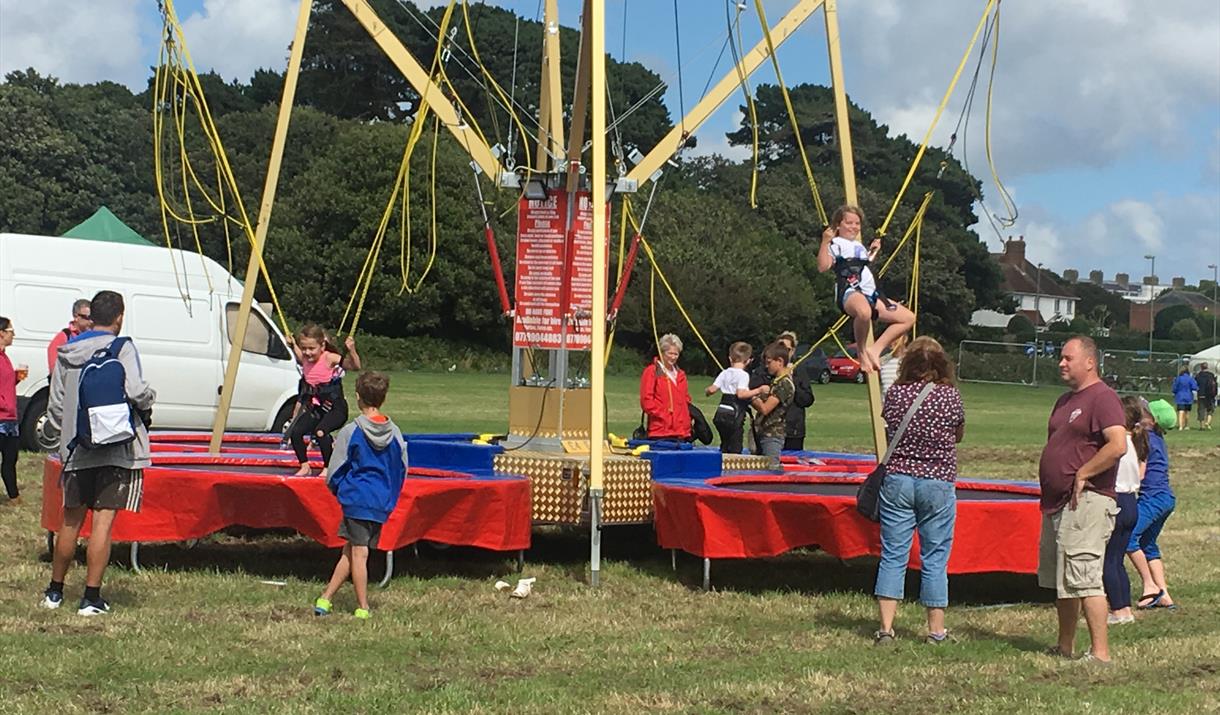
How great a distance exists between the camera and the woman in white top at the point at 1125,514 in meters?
8.02

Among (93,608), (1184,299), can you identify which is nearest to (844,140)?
(93,608)

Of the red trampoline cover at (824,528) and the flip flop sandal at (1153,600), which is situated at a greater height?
the red trampoline cover at (824,528)

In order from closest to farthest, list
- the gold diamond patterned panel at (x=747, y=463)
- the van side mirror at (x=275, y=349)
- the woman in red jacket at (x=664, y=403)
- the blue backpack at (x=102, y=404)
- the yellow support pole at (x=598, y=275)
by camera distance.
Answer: the blue backpack at (x=102, y=404)
the yellow support pole at (x=598, y=275)
the gold diamond patterned panel at (x=747, y=463)
the woman in red jacket at (x=664, y=403)
the van side mirror at (x=275, y=349)

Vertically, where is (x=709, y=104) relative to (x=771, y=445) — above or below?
above

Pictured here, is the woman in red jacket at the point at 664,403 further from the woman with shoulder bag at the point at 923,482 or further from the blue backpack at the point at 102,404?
the blue backpack at the point at 102,404

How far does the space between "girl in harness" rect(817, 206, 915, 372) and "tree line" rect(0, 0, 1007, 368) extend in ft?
83.0

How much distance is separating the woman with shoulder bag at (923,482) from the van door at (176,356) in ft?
40.1

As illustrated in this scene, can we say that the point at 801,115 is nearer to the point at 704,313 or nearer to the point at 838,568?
the point at 704,313

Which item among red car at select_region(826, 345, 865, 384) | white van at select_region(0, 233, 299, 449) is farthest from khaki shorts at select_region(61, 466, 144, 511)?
red car at select_region(826, 345, 865, 384)

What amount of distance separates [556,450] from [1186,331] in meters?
99.7

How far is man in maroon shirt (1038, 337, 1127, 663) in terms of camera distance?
709 centimetres

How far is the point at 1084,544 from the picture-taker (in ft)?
23.5

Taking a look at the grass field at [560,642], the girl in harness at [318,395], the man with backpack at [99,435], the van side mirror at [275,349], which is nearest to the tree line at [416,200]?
the van side mirror at [275,349]

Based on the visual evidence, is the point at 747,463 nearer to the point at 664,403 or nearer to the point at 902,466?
the point at 664,403
